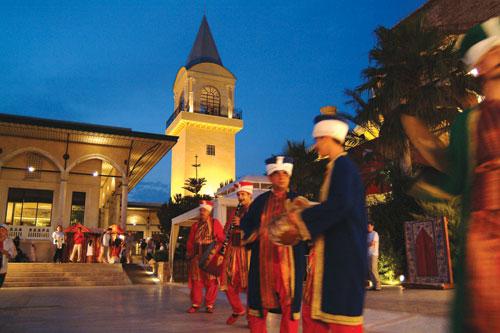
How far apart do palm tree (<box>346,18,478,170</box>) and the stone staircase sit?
37.4 feet

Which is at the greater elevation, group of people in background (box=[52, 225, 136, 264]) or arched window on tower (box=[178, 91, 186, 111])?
arched window on tower (box=[178, 91, 186, 111])

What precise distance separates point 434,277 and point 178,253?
12.1m

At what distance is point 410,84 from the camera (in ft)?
50.9

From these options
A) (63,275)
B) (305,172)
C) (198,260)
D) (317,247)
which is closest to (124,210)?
(63,275)

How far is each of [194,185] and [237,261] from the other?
39324 millimetres

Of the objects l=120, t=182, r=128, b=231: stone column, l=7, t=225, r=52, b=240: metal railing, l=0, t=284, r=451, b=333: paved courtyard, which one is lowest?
l=0, t=284, r=451, b=333: paved courtyard

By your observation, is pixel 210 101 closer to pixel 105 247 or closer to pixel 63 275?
pixel 105 247

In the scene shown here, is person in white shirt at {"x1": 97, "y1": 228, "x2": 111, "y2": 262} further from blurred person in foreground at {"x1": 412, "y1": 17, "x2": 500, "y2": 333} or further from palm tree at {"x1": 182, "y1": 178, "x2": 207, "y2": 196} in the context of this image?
palm tree at {"x1": 182, "y1": 178, "x2": 207, "y2": 196}

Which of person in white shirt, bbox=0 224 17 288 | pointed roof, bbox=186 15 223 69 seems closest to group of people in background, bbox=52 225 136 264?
person in white shirt, bbox=0 224 17 288

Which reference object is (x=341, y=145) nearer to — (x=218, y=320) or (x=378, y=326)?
(x=378, y=326)

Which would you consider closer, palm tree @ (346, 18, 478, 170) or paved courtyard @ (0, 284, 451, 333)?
paved courtyard @ (0, 284, 451, 333)

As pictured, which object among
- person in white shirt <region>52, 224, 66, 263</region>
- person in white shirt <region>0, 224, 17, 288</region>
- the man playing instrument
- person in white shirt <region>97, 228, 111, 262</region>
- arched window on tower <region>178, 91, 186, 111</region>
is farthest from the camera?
arched window on tower <region>178, 91, 186, 111</region>

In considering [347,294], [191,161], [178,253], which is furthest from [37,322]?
[191,161]

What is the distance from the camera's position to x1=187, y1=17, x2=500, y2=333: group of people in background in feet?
5.51
